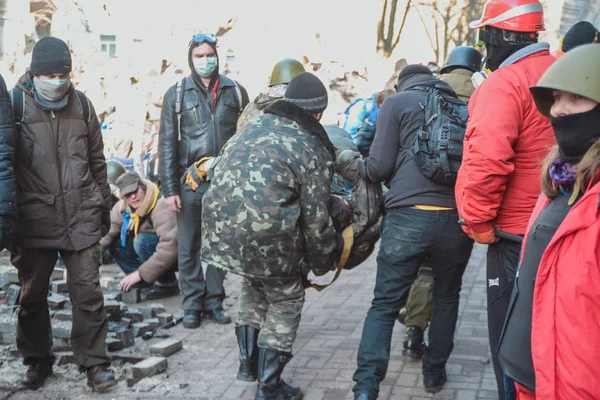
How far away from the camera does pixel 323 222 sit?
4.68 m

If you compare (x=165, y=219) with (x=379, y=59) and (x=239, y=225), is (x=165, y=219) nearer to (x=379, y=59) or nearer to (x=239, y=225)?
(x=239, y=225)

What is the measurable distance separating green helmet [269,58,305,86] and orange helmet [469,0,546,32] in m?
1.66

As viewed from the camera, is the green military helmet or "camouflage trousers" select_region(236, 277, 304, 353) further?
the green military helmet

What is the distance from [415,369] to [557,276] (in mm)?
3122

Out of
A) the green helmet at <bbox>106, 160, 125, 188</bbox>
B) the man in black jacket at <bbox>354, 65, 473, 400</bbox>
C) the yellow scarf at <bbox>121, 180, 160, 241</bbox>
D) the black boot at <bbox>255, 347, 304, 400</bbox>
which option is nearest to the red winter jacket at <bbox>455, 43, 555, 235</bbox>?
the man in black jacket at <bbox>354, 65, 473, 400</bbox>

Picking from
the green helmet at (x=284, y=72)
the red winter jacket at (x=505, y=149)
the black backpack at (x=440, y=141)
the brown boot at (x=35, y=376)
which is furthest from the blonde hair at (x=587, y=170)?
the brown boot at (x=35, y=376)

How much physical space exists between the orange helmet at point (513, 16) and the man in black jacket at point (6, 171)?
2.77 metres

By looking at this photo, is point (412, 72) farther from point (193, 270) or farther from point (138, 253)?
point (138, 253)

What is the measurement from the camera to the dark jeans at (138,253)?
7770mm

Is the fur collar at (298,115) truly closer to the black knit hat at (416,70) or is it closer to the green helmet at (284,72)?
the black knit hat at (416,70)

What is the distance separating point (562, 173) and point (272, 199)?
6.74 feet

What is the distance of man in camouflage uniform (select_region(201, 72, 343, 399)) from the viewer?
457 cm

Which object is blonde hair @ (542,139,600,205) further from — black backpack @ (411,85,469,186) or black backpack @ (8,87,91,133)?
black backpack @ (8,87,91,133)

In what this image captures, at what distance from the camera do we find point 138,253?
7820 mm
